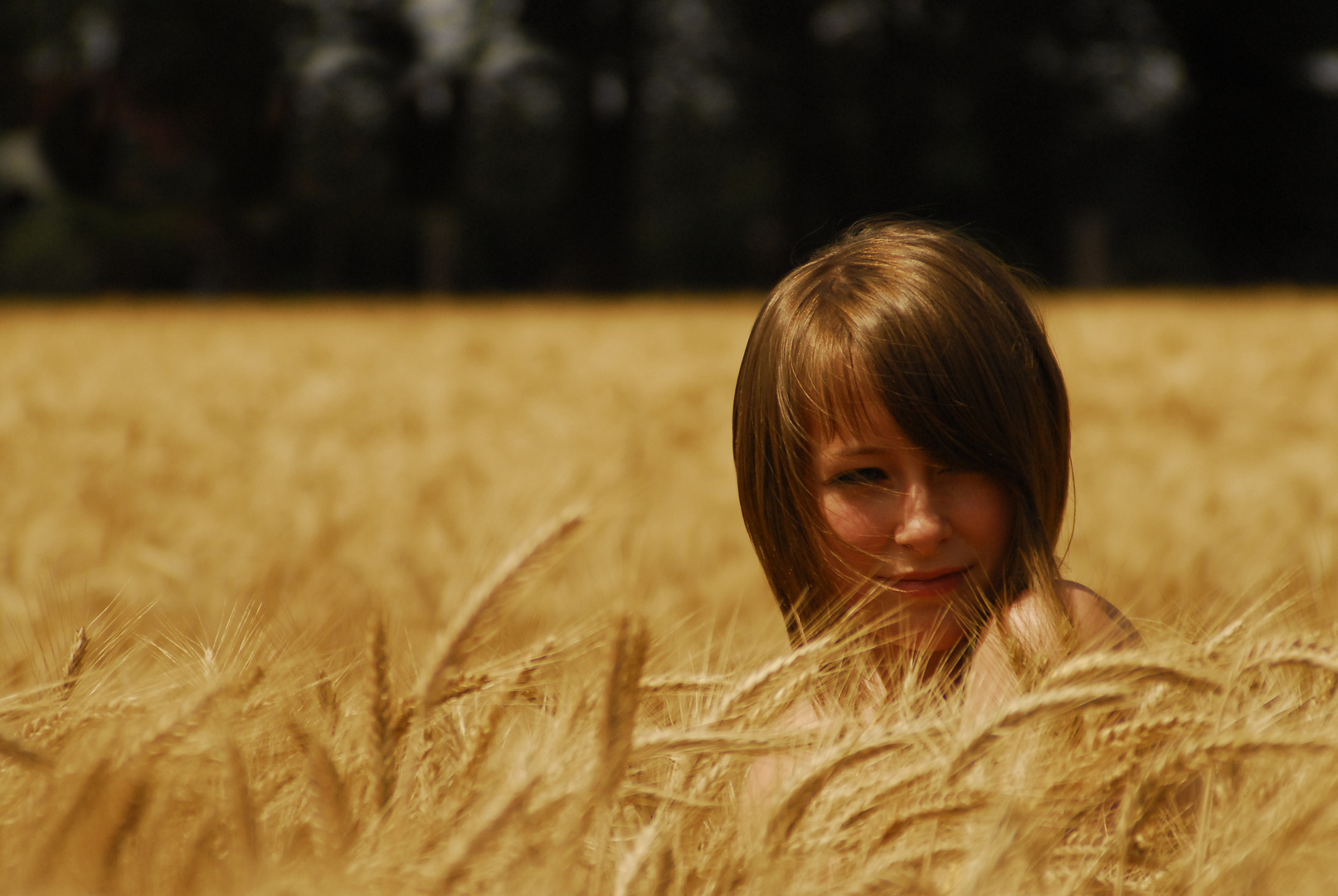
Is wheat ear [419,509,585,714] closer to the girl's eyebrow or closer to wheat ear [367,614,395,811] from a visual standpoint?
wheat ear [367,614,395,811]

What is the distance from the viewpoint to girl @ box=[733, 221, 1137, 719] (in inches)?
40.6

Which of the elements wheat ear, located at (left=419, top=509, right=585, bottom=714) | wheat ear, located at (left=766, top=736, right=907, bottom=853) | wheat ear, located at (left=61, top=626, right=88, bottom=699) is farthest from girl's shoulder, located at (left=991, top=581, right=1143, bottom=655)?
wheat ear, located at (left=61, top=626, right=88, bottom=699)

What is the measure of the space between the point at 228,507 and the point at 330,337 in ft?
15.5

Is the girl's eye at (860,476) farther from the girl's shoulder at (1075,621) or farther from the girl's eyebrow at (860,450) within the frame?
the girl's shoulder at (1075,621)

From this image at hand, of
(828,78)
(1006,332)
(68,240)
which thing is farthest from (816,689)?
(828,78)

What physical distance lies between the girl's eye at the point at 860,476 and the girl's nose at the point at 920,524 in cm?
4

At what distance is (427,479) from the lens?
2.75 m

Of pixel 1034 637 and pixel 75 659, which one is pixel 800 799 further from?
pixel 75 659

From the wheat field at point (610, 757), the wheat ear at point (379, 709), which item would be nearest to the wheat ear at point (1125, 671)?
the wheat field at point (610, 757)

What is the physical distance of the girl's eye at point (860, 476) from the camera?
42.2 inches

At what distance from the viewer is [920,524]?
40.1 inches

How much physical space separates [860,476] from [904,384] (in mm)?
94

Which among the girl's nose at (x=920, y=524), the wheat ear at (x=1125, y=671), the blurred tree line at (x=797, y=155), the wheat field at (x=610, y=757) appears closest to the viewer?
the wheat field at (x=610, y=757)

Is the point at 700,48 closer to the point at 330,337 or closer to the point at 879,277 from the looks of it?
the point at 330,337
